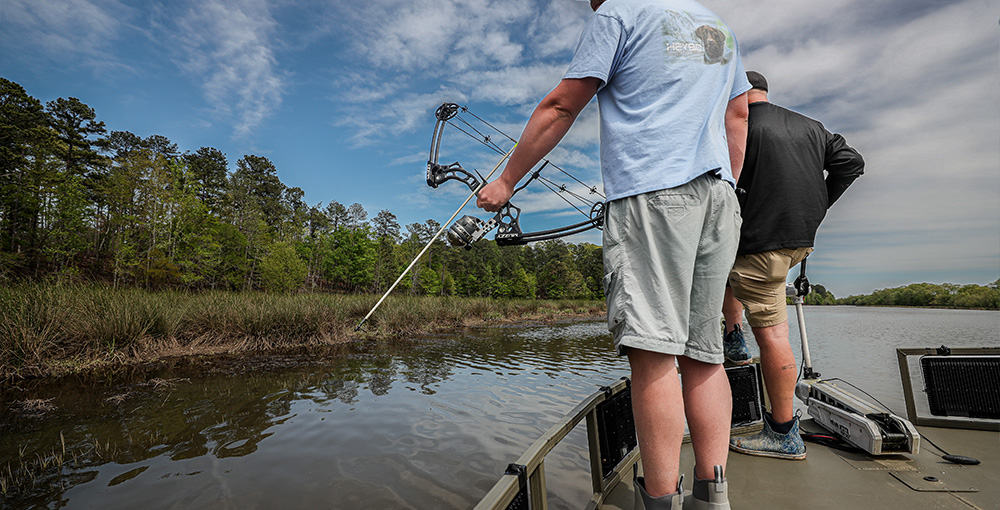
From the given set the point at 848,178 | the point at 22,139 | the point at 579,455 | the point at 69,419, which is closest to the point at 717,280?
the point at 848,178

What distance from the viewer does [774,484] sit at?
1479 mm

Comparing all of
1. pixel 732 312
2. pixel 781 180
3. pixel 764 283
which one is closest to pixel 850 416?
pixel 732 312

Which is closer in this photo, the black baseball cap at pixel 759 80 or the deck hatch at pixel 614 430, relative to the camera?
the deck hatch at pixel 614 430

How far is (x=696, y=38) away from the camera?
125cm

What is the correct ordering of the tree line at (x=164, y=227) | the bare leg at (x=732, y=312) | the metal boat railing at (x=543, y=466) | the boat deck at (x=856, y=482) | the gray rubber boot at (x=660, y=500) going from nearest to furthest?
the metal boat railing at (x=543, y=466)
the gray rubber boot at (x=660, y=500)
the boat deck at (x=856, y=482)
the bare leg at (x=732, y=312)
the tree line at (x=164, y=227)

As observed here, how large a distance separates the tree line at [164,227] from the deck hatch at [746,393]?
1696 cm

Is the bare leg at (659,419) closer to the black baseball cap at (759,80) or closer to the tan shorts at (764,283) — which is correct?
the tan shorts at (764,283)

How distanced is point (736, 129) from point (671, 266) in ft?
2.70

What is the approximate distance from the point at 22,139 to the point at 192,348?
77.1 feet

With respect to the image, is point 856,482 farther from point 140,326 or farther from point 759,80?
point 140,326

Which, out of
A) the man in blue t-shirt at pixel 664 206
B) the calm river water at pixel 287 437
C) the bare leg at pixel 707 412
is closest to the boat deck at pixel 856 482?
the bare leg at pixel 707 412

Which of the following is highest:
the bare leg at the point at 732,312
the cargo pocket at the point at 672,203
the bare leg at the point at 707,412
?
the cargo pocket at the point at 672,203

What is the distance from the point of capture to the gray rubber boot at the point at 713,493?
1.11 m

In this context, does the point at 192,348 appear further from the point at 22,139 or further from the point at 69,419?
the point at 22,139
